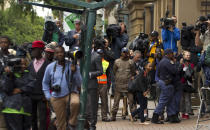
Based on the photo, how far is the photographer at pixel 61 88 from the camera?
10938mm

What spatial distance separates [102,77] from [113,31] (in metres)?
1.95

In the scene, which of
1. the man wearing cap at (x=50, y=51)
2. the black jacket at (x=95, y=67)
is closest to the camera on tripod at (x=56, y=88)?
the man wearing cap at (x=50, y=51)

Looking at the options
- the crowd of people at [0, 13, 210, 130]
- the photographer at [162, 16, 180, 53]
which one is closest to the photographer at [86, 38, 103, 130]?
the crowd of people at [0, 13, 210, 130]

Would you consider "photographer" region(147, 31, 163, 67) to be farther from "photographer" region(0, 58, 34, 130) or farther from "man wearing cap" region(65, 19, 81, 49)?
"photographer" region(0, 58, 34, 130)

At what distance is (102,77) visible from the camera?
15.5 metres

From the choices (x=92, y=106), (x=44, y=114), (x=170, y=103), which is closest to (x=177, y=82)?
(x=170, y=103)

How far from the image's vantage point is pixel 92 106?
13.4m

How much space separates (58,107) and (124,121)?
17.3 ft

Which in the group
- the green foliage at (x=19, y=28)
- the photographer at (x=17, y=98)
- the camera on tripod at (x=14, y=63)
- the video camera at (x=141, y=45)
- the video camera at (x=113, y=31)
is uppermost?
the video camera at (x=113, y=31)

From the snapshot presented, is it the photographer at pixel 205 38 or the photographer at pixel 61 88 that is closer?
the photographer at pixel 61 88

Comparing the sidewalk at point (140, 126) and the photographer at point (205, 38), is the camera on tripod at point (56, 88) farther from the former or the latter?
the photographer at point (205, 38)

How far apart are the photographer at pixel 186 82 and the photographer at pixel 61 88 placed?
5584 millimetres

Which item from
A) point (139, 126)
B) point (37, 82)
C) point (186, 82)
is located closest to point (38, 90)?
point (37, 82)

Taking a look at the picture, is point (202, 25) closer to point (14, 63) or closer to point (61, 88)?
point (61, 88)
